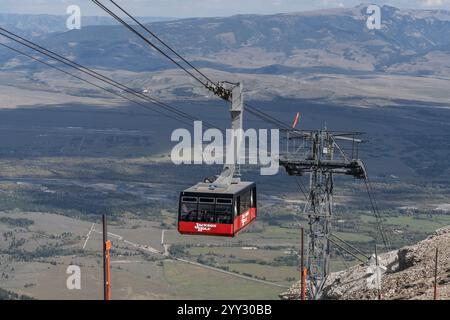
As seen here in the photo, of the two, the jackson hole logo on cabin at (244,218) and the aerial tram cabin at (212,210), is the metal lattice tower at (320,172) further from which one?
the aerial tram cabin at (212,210)

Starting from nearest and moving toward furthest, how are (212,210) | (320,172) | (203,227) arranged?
1. (212,210)
2. (203,227)
3. (320,172)

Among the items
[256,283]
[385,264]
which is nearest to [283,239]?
[256,283]

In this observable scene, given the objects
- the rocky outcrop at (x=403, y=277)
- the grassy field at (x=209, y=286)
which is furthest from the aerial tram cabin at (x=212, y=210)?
the grassy field at (x=209, y=286)

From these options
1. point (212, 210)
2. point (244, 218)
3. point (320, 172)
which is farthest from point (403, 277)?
point (212, 210)

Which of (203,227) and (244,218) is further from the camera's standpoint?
(244,218)

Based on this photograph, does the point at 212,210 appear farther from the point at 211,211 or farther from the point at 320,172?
the point at 320,172
